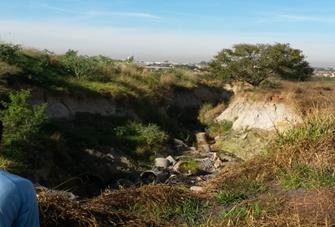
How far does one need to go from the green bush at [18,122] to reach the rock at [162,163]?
18.0 ft

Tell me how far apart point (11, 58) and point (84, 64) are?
392 centimetres

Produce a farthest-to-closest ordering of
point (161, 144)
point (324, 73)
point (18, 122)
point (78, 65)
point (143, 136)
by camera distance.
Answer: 1. point (324, 73)
2. point (78, 65)
3. point (161, 144)
4. point (143, 136)
5. point (18, 122)

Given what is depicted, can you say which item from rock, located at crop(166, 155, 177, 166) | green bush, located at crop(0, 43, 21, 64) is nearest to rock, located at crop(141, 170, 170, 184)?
rock, located at crop(166, 155, 177, 166)

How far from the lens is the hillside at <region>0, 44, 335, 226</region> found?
7207 millimetres

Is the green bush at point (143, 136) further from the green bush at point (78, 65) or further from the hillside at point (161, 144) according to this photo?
the green bush at point (78, 65)

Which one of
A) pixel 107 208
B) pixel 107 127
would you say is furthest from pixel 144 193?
pixel 107 127

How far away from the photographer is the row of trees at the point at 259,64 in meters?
35.3

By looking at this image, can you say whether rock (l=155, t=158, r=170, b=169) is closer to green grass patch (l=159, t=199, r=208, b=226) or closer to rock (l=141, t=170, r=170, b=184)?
rock (l=141, t=170, r=170, b=184)

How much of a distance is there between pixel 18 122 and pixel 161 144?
780cm

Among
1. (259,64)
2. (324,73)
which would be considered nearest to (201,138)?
(259,64)

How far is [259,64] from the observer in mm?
36125

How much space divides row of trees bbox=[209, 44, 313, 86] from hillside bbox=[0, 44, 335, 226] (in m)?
1.23

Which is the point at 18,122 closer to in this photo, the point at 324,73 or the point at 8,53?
the point at 8,53

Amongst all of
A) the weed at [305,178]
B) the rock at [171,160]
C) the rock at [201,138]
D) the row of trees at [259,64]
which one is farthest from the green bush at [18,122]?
the row of trees at [259,64]
